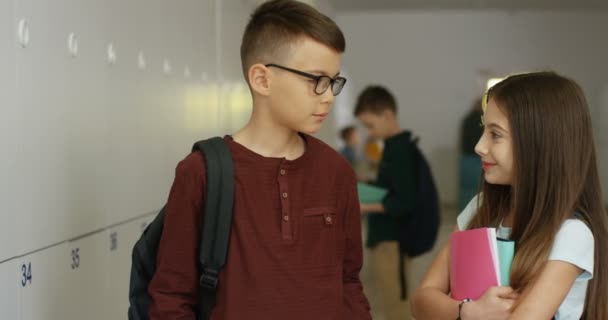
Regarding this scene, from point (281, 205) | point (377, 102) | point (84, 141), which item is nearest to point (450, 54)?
point (377, 102)

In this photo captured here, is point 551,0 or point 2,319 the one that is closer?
point 2,319

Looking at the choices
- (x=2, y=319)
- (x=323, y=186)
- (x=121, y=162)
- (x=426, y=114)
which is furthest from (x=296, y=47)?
(x=426, y=114)

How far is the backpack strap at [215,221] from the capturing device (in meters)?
1.93

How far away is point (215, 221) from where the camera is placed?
194 centimetres

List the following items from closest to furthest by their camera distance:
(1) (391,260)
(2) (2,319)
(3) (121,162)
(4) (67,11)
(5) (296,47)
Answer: (5) (296,47) → (2) (2,319) → (4) (67,11) → (3) (121,162) → (1) (391,260)

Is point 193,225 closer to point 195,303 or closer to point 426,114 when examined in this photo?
point 195,303

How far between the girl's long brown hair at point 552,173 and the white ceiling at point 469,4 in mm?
9313

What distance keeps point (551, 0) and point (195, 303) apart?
34.5 feet

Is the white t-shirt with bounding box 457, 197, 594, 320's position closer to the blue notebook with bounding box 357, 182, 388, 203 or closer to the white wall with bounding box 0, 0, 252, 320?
the white wall with bounding box 0, 0, 252, 320

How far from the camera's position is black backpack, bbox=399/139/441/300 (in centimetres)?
472

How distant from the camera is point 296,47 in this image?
203 cm

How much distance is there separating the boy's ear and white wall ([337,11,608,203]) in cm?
1141

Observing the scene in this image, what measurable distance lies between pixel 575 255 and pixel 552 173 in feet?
0.63

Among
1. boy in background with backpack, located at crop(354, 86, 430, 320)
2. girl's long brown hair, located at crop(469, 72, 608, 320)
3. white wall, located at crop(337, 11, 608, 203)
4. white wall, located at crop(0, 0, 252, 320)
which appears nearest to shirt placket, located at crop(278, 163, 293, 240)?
girl's long brown hair, located at crop(469, 72, 608, 320)
